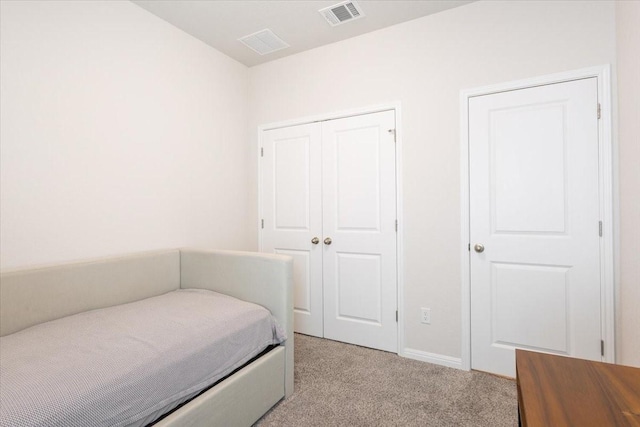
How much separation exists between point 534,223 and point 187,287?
8.28 feet

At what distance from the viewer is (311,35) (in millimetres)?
2645

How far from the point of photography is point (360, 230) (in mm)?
2670

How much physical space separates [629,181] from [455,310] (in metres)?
1.29

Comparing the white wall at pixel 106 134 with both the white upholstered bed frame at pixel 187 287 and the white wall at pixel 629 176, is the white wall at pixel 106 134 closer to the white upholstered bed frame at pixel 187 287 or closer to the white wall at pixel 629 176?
the white upholstered bed frame at pixel 187 287

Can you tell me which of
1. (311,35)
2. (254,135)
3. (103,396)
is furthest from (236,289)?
(311,35)

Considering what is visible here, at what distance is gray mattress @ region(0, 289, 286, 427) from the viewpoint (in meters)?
0.97

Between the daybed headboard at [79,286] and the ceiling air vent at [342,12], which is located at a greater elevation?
the ceiling air vent at [342,12]

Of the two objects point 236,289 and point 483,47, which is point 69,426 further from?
point 483,47

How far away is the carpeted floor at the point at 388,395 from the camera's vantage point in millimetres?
1683

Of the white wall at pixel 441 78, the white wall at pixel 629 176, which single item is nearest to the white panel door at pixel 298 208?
the white wall at pixel 441 78

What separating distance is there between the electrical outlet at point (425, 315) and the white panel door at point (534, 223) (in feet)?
1.03

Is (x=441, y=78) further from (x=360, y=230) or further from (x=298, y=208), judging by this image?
(x=298, y=208)

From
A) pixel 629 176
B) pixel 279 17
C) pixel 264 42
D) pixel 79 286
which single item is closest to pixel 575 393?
pixel 629 176

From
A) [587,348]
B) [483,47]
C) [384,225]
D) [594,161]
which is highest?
[483,47]
